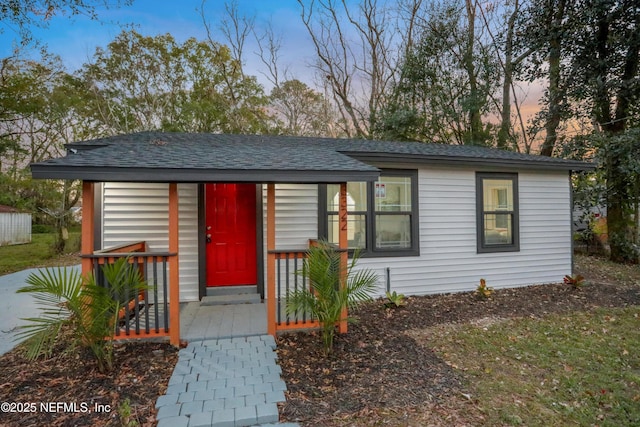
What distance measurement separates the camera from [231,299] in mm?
4926

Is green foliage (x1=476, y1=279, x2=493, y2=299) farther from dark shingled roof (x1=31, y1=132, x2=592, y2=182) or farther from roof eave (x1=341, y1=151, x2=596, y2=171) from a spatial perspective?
dark shingled roof (x1=31, y1=132, x2=592, y2=182)

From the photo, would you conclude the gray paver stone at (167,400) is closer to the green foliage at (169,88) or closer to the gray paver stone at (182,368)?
the gray paver stone at (182,368)

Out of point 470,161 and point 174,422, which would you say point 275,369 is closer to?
point 174,422

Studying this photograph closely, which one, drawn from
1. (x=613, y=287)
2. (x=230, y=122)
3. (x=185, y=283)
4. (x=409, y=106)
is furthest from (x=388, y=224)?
(x=230, y=122)

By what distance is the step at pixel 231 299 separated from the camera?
15.9ft

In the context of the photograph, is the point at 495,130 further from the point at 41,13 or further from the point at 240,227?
the point at 41,13

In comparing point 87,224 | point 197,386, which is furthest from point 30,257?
point 197,386

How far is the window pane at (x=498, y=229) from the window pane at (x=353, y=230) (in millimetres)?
2487

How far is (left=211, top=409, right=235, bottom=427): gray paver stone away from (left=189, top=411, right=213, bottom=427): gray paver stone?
0.03 meters

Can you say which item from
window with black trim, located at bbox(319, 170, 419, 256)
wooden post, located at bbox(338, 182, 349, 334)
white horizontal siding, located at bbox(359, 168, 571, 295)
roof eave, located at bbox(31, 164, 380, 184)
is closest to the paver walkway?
wooden post, located at bbox(338, 182, 349, 334)

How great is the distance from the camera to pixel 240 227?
5.23 meters

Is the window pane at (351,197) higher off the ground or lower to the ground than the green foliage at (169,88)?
lower

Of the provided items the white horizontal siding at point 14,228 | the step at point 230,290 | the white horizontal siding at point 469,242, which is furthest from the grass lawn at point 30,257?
the white horizontal siding at point 469,242

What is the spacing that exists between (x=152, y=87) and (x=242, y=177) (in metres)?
13.6
